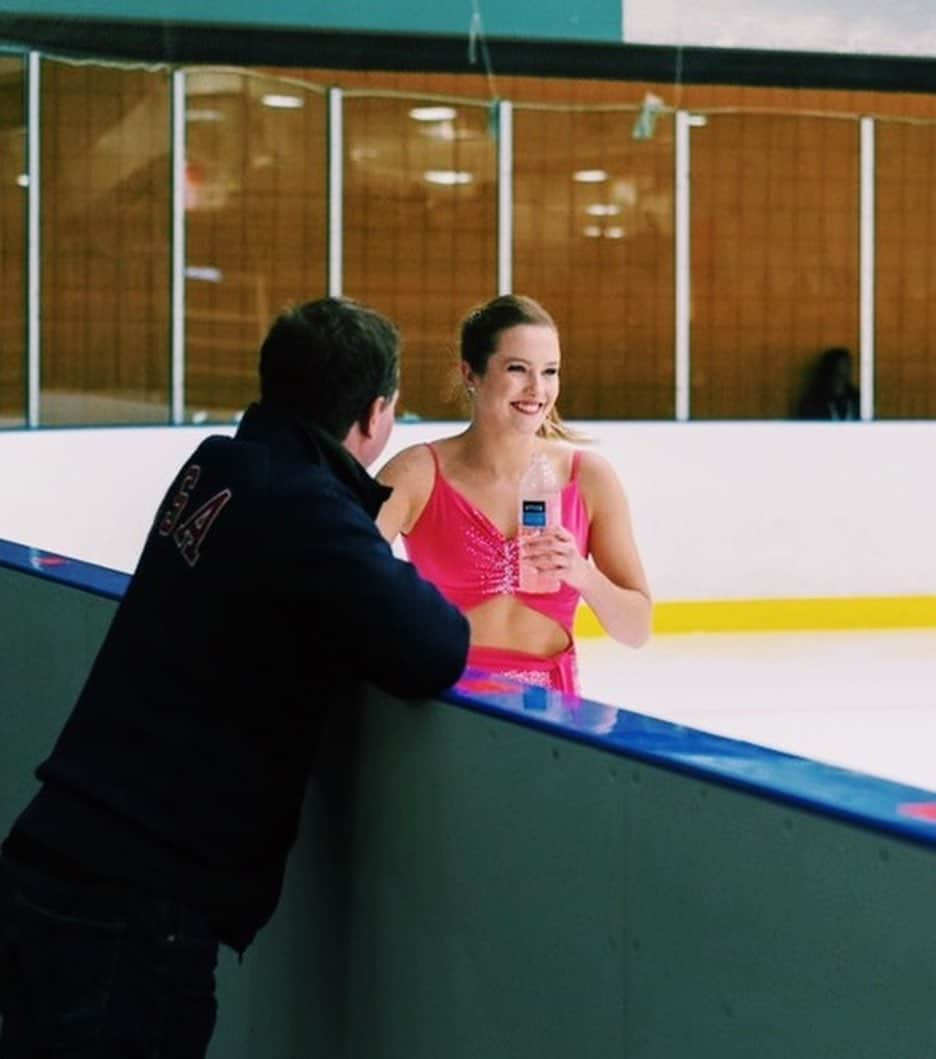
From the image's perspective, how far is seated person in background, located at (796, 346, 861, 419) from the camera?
37.7 ft

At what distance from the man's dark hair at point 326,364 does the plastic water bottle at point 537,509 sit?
97cm

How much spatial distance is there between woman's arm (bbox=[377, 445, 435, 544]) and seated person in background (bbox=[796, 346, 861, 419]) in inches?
302

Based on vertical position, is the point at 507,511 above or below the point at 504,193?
below

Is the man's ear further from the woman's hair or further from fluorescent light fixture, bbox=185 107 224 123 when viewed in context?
fluorescent light fixture, bbox=185 107 224 123

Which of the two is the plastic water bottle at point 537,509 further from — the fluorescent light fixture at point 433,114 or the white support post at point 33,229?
the fluorescent light fixture at point 433,114

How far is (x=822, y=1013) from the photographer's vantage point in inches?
68.2

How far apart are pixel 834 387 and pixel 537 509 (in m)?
8.41

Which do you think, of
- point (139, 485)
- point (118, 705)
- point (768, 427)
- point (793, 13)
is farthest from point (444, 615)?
point (793, 13)

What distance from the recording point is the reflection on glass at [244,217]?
10547mm

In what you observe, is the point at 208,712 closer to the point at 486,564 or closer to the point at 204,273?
the point at 486,564

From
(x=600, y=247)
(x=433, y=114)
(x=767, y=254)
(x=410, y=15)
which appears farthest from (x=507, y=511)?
(x=767, y=254)

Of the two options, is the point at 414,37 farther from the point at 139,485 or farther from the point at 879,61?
the point at 139,485

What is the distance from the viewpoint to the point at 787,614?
971 centimetres

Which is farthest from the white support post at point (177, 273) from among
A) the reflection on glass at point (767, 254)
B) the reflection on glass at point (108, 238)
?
the reflection on glass at point (767, 254)
